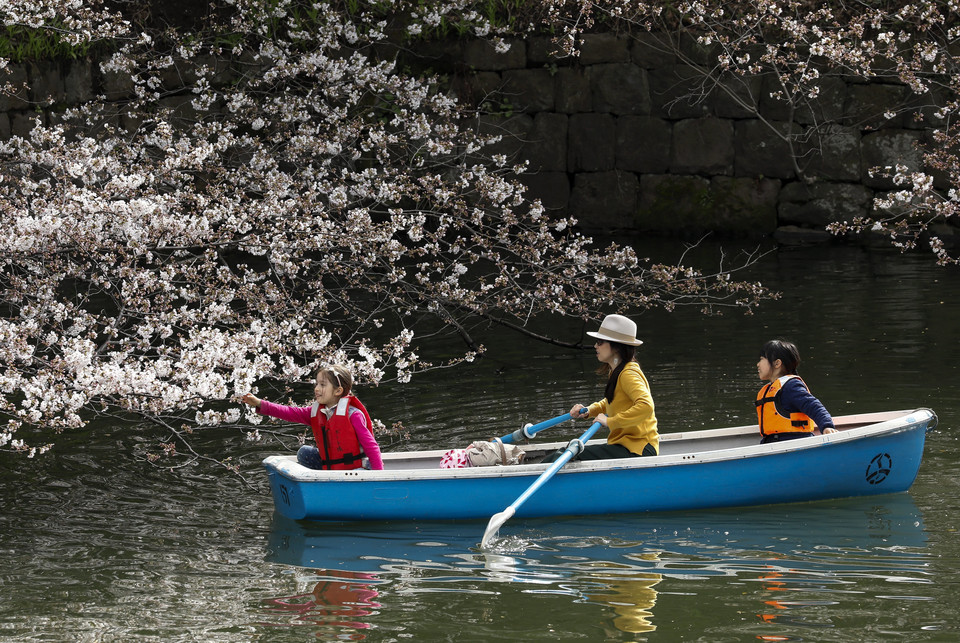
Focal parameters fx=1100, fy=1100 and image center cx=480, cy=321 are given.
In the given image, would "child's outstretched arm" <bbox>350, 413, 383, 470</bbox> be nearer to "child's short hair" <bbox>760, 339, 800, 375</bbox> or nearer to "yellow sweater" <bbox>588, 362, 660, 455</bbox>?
"yellow sweater" <bbox>588, 362, 660, 455</bbox>

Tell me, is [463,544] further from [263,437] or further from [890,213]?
[890,213]

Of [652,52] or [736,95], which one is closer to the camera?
[736,95]

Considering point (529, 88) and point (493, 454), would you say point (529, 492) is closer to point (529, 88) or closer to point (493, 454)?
point (493, 454)

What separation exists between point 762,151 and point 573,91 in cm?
258

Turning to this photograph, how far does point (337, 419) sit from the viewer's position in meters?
5.61

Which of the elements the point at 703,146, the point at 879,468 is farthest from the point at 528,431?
the point at 703,146

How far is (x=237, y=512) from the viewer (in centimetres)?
570

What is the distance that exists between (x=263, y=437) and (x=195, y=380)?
73.4 inches

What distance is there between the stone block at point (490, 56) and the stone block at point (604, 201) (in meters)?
1.75

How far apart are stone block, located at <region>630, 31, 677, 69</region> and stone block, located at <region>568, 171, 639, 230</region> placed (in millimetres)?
1460

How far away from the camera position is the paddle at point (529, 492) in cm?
512

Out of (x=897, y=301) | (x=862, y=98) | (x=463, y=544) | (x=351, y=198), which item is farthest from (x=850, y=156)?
(x=463, y=544)

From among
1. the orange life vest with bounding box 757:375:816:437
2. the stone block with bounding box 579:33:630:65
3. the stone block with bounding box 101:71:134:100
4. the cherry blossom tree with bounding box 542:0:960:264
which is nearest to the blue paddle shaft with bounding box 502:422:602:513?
the orange life vest with bounding box 757:375:816:437

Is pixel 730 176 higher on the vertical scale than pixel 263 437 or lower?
higher
